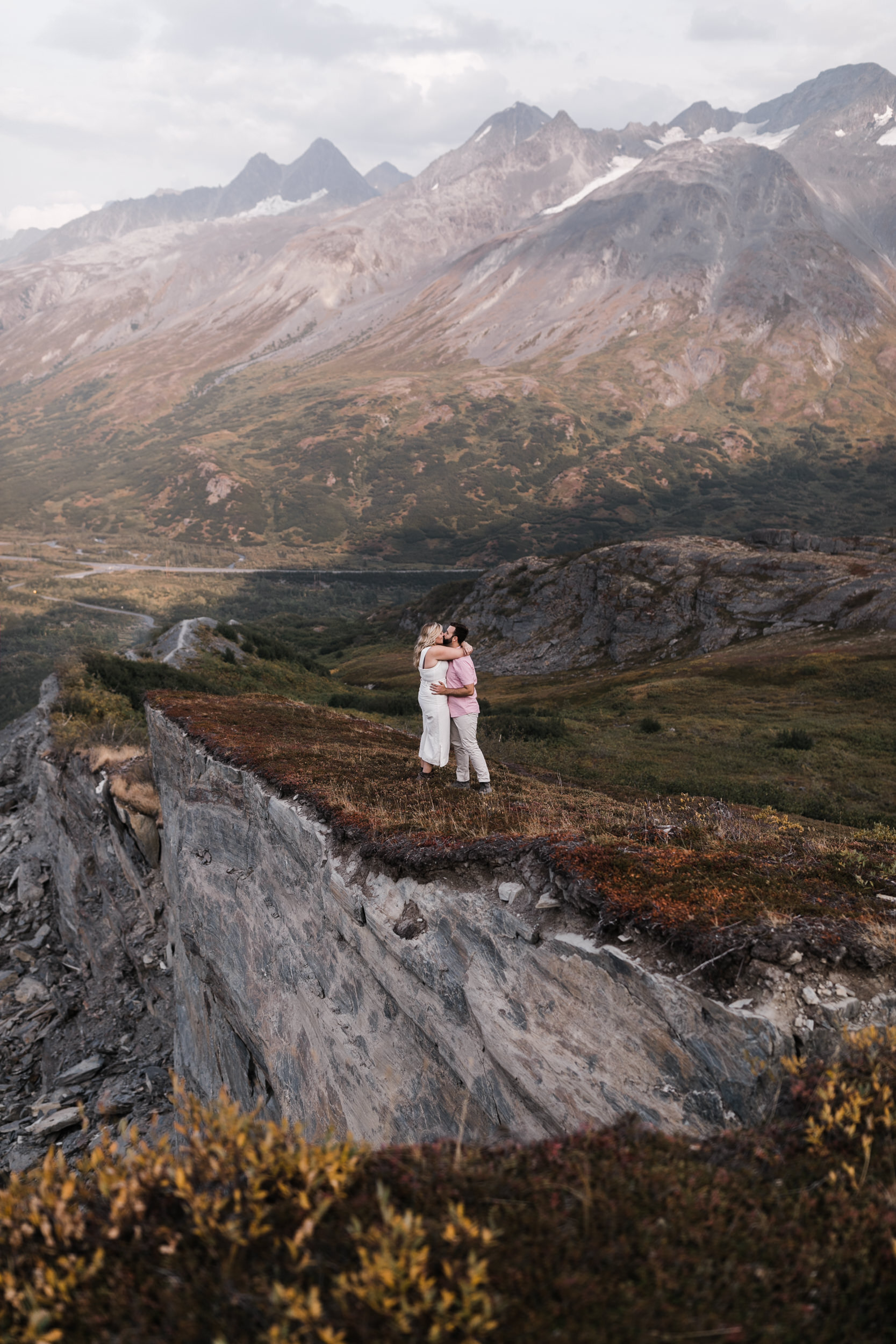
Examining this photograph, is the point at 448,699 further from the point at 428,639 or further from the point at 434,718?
the point at 428,639

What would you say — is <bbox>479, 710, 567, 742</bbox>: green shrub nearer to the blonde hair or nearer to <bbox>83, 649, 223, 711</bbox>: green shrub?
<bbox>83, 649, 223, 711</bbox>: green shrub

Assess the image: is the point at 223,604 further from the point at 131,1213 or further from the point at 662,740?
the point at 131,1213

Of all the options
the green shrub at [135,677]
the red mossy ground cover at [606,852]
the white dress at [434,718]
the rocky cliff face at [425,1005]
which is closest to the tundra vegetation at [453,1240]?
the rocky cliff face at [425,1005]

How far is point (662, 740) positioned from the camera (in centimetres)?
3566

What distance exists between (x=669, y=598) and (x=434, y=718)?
6665 cm

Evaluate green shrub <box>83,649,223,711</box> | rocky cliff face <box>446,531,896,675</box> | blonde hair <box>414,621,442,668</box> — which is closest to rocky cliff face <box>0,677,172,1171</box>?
green shrub <box>83,649,223,711</box>

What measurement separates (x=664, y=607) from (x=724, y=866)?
68.6 meters

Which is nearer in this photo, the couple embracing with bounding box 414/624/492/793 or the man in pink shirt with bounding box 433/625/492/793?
the couple embracing with bounding box 414/624/492/793

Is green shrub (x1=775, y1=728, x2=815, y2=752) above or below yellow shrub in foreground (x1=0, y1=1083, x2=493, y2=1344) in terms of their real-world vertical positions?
below

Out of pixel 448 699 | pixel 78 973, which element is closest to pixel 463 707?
pixel 448 699

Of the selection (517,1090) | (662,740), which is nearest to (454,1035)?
(517,1090)

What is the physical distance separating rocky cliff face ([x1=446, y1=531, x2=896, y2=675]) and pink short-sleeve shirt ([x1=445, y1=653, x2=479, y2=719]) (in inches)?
2132

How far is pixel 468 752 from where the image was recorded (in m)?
15.0

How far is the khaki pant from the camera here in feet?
48.4
